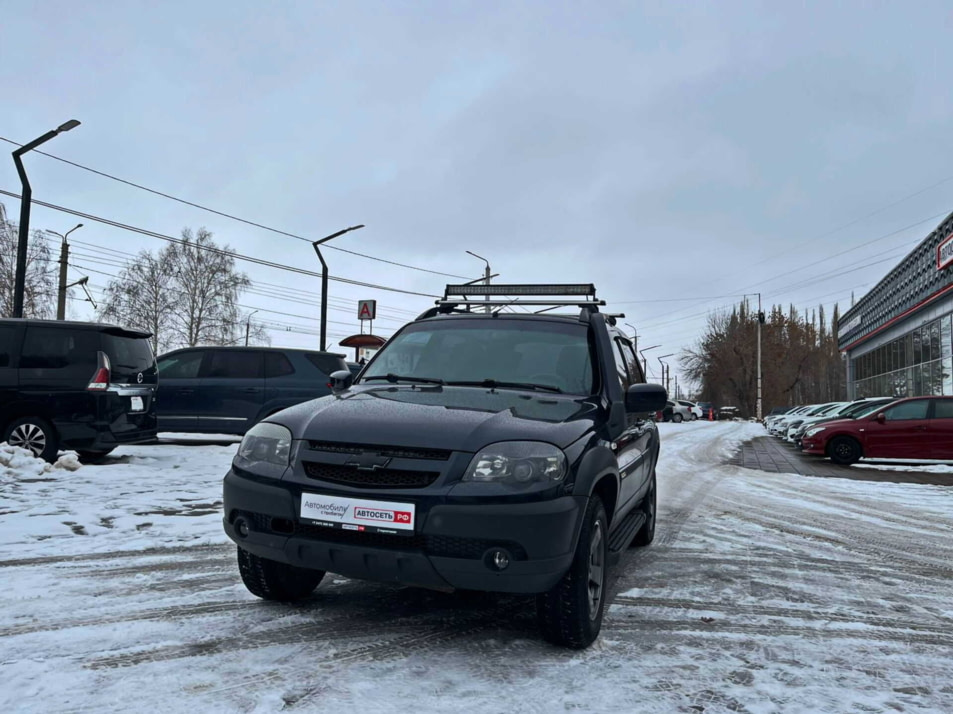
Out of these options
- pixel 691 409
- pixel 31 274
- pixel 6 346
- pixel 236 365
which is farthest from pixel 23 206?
pixel 691 409

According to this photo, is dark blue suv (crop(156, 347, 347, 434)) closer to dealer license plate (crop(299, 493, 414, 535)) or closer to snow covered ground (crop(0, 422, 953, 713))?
snow covered ground (crop(0, 422, 953, 713))

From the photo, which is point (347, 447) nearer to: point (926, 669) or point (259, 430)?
point (259, 430)

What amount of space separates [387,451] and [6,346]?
769cm

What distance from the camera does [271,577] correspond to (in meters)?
3.61

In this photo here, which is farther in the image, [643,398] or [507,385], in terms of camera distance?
[643,398]

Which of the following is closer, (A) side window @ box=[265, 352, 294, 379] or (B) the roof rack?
(B) the roof rack

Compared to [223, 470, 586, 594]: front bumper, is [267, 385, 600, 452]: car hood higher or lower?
higher

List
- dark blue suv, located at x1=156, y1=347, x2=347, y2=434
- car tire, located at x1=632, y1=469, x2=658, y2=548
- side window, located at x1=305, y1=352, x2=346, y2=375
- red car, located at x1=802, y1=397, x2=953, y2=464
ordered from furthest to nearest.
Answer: red car, located at x1=802, y1=397, x2=953, y2=464, side window, located at x1=305, y1=352, x2=346, y2=375, dark blue suv, located at x1=156, y1=347, x2=347, y2=434, car tire, located at x1=632, y1=469, x2=658, y2=548

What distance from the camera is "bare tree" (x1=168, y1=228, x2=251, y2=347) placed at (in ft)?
163

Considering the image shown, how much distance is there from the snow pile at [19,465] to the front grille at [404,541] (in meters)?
5.79

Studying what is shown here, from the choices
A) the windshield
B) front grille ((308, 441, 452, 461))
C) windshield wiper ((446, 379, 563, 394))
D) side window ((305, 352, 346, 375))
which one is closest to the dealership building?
side window ((305, 352, 346, 375))

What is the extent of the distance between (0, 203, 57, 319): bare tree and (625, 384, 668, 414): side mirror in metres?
43.0

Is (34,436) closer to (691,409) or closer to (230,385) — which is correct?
(230,385)

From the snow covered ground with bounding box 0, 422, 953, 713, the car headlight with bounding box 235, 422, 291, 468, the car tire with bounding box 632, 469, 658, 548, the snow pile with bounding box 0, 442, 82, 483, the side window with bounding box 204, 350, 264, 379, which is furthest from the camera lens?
the side window with bounding box 204, 350, 264, 379
